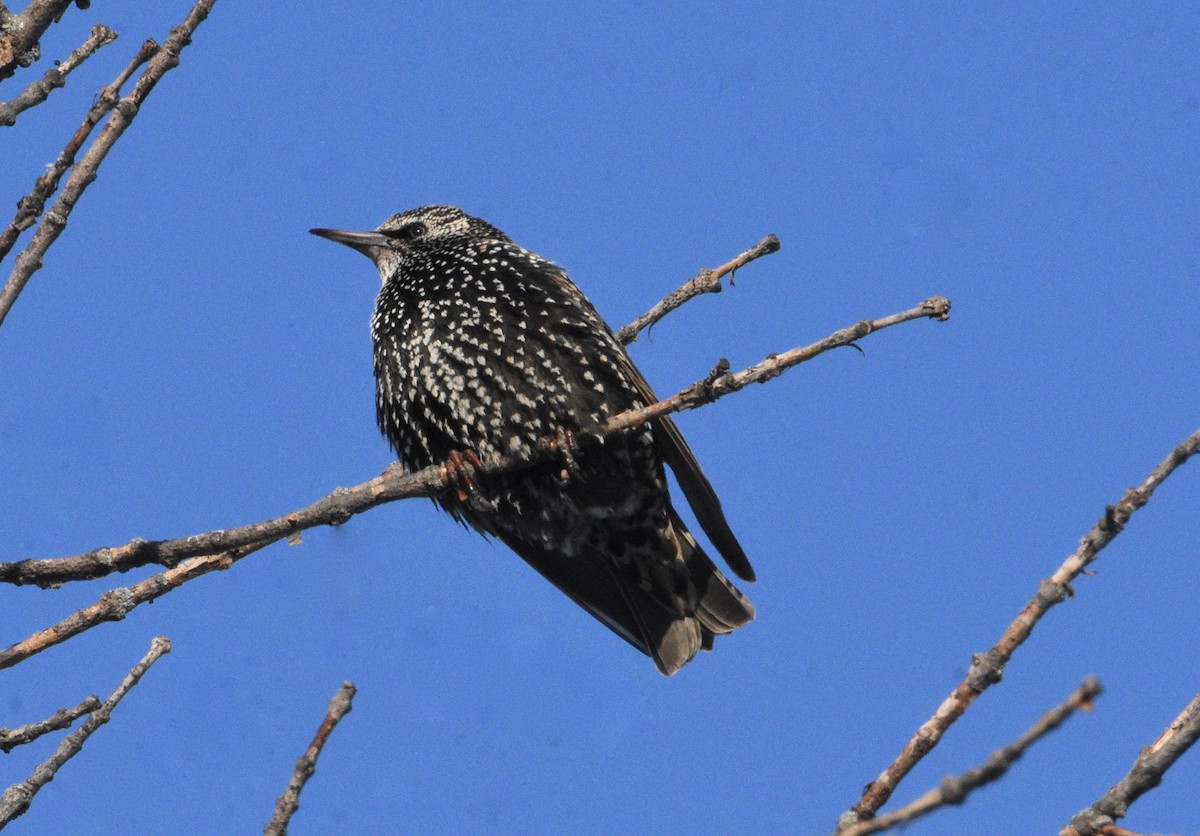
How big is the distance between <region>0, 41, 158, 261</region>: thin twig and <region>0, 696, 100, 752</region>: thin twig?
3.70 feet

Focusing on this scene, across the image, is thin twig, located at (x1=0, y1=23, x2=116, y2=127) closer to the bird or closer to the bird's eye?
the bird

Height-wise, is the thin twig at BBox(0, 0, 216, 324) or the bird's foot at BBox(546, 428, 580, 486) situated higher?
the bird's foot at BBox(546, 428, 580, 486)

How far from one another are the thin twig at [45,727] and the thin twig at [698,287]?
3.01 m

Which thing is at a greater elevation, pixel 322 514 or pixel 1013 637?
pixel 322 514

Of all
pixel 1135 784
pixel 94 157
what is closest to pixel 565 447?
pixel 94 157

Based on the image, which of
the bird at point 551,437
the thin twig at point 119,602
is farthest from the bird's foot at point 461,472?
the thin twig at point 119,602

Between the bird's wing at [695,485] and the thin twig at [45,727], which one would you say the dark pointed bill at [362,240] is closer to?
the bird's wing at [695,485]

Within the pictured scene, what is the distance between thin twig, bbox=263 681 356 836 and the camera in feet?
9.60

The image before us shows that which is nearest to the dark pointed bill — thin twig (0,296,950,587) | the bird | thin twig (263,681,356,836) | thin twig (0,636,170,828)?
the bird

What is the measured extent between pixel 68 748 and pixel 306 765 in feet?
2.63

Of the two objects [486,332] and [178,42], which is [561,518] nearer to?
[486,332]

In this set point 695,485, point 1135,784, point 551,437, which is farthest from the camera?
point 695,485

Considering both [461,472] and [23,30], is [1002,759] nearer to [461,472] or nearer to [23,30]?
[23,30]

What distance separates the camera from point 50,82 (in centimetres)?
370
